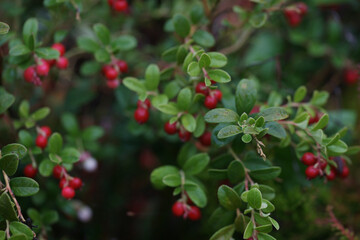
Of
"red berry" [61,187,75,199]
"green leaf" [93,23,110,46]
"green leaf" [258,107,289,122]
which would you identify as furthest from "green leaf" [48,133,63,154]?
"green leaf" [258,107,289,122]

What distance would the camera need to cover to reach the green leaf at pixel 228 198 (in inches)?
47.6

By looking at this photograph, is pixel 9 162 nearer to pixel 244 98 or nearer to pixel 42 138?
pixel 42 138

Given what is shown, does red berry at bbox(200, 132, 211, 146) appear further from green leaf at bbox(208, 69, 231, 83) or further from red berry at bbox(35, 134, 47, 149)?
red berry at bbox(35, 134, 47, 149)

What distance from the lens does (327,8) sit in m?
2.31

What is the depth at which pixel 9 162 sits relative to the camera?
1151 millimetres

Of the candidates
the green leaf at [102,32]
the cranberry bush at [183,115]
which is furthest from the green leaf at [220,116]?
the green leaf at [102,32]

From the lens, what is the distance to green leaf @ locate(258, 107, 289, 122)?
3.84 feet

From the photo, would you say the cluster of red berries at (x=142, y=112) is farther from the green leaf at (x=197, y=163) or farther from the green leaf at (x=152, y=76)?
the green leaf at (x=197, y=163)

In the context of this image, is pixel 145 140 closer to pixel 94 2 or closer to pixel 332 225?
pixel 94 2

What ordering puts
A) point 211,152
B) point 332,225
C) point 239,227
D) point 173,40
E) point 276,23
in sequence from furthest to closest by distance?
point 276,23, point 173,40, point 211,152, point 332,225, point 239,227

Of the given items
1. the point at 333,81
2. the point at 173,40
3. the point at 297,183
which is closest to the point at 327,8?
the point at 333,81

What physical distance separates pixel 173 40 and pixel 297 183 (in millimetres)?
844

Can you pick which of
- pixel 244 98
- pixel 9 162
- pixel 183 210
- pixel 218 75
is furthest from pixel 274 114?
pixel 9 162

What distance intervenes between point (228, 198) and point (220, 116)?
25cm
